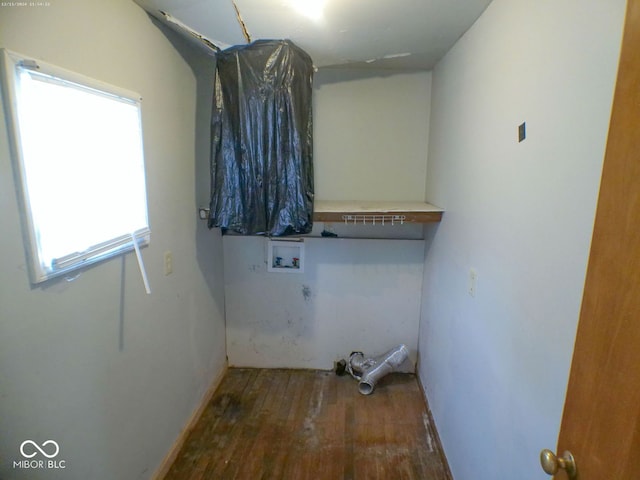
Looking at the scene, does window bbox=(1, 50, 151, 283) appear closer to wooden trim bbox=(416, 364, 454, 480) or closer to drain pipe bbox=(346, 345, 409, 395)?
drain pipe bbox=(346, 345, 409, 395)

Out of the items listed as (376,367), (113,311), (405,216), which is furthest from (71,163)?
(376,367)

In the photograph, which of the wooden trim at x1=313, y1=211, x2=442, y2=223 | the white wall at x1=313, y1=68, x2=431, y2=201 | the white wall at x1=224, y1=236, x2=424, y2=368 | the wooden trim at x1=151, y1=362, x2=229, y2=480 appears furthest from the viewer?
the white wall at x1=224, y1=236, x2=424, y2=368

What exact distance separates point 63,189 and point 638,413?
1508 mm

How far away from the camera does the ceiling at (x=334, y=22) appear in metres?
1.34

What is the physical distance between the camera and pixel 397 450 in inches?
73.3

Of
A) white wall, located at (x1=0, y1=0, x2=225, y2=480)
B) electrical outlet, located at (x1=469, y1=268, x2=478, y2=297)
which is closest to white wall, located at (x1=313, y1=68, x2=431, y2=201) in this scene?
white wall, located at (x1=0, y1=0, x2=225, y2=480)

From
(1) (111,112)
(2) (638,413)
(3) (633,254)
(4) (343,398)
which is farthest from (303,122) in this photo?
(4) (343,398)

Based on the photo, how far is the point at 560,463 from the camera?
667 mm

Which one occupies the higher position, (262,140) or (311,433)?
(262,140)

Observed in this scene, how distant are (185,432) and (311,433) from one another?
2.47 feet

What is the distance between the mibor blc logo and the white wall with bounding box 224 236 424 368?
1547 millimetres

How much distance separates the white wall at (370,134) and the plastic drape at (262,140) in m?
0.54

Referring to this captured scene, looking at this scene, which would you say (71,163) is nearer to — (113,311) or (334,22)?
(113,311)

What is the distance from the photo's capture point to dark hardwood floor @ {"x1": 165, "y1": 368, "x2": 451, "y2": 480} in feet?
5.68
